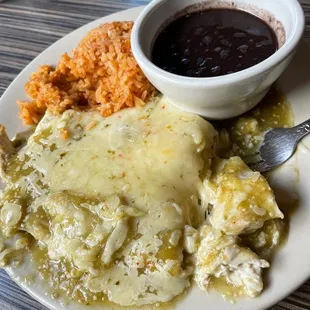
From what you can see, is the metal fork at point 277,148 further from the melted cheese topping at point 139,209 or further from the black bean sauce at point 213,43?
the black bean sauce at point 213,43

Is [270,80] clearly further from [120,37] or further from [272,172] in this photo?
[120,37]

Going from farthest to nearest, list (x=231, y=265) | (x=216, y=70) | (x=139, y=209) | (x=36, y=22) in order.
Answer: (x=36, y=22), (x=216, y=70), (x=139, y=209), (x=231, y=265)

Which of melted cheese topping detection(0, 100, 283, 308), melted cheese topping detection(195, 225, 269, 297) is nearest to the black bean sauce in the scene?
melted cheese topping detection(0, 100, 283, 308)

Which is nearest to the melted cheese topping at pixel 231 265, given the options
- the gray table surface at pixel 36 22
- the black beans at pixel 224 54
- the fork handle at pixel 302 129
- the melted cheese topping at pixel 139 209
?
the melted cheese topping at pixel 139 209

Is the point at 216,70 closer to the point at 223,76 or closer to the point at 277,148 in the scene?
the point at 223,76

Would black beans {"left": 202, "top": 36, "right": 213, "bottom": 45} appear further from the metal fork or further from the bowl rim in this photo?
the metal fork

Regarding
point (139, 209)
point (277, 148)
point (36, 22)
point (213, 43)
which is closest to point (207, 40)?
point (213, 43)
